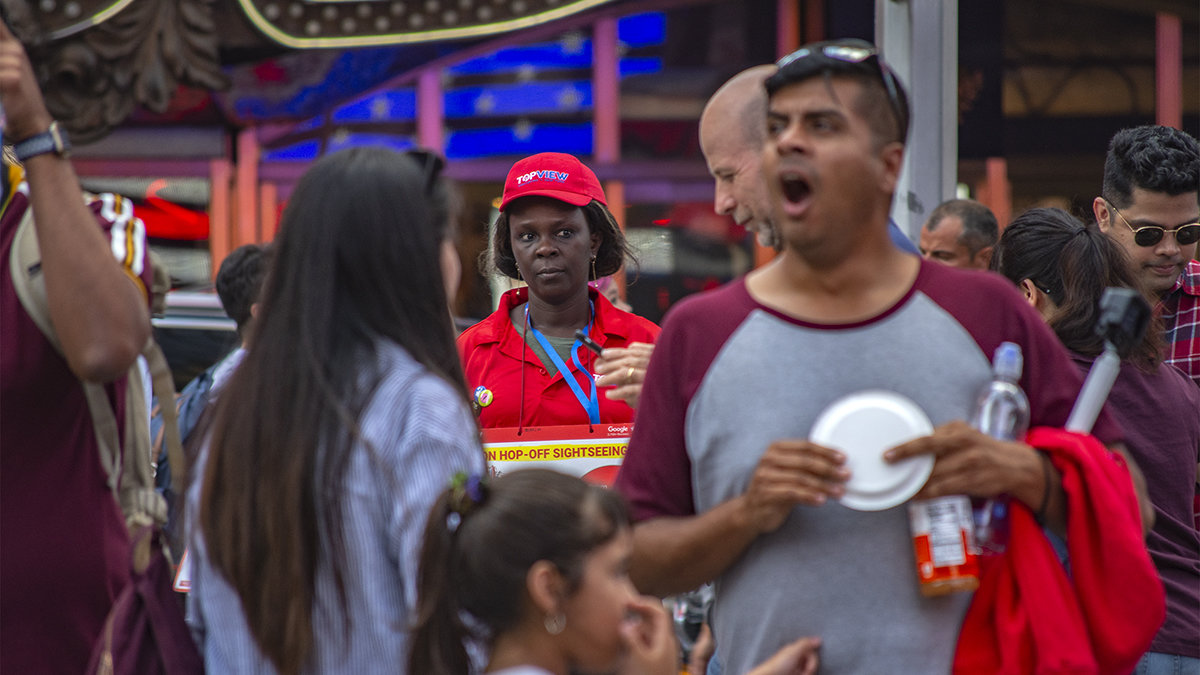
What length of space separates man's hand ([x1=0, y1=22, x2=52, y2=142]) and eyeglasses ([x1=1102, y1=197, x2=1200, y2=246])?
304cm

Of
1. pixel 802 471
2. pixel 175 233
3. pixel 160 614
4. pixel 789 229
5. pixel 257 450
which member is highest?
pixel 789 229

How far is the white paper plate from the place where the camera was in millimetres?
2191

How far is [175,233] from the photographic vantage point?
357 inches

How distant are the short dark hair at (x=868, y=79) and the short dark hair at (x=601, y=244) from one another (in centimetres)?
181

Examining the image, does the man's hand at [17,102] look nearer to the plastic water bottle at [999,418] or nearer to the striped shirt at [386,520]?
the striped shirt at [386,520]

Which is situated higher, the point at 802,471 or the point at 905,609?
the point at 802,471

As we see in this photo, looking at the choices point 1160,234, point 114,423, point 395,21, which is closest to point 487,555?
point 114,423

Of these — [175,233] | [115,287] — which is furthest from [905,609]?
[175,233]

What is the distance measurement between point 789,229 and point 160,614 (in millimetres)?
1249

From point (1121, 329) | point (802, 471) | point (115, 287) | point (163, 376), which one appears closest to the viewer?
point (802, 471)

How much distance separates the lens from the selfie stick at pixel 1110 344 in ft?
7.50

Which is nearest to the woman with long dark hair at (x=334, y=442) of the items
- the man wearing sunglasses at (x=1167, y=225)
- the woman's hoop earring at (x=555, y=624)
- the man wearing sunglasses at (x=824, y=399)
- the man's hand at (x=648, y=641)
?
the woman's hoop earring at (x=555, y=624)

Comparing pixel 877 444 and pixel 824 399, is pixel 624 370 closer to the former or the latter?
pixel 824 399

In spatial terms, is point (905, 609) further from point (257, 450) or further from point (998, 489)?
point (257, 450)
